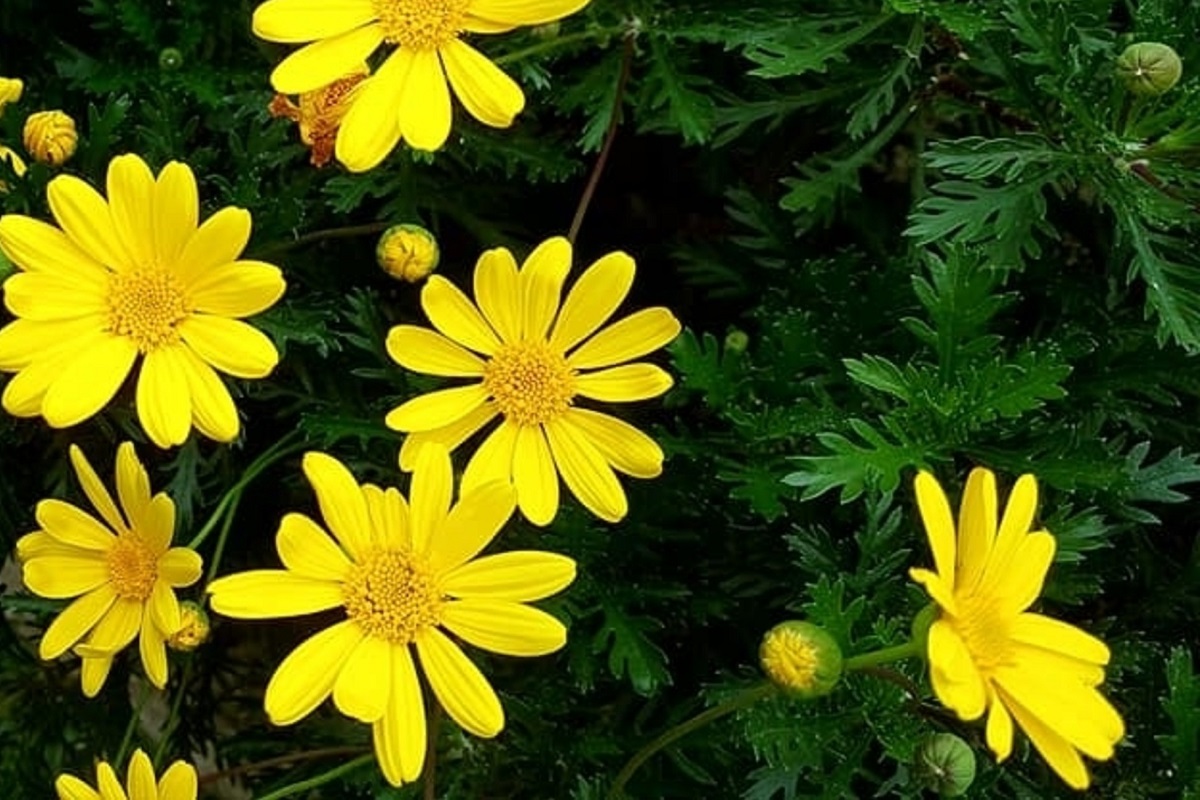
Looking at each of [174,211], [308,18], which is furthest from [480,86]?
[174,211]

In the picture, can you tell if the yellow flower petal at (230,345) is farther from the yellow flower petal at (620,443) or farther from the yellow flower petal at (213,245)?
the yellow flower petal at (620,443)

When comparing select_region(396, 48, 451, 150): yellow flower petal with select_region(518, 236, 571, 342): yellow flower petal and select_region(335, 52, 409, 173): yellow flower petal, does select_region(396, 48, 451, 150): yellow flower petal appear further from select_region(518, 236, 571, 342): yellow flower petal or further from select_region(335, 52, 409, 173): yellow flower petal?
select_region(518, 236, 571, 342): yellow flower petal

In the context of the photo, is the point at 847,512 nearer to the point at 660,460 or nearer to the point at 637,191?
the point at 660,460

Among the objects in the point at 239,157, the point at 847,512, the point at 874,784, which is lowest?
the point at 874,784

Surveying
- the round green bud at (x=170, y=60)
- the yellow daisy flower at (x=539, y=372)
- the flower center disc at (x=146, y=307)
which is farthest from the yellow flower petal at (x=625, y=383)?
the round green bud at (x=170, y=60)

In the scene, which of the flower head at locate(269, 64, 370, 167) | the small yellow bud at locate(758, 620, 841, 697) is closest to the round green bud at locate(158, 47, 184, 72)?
the flower head at locate(269, 64, 370, 167)

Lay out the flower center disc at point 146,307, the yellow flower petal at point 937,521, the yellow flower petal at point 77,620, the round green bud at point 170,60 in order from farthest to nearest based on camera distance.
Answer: the round green bud at point 170,60 → the yellow flower petal at point 77,620 → the flower center disc at point 146,307 → the yellow flower petal at point 937,521

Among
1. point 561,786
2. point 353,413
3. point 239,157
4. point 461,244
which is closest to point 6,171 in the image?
point 239,157
